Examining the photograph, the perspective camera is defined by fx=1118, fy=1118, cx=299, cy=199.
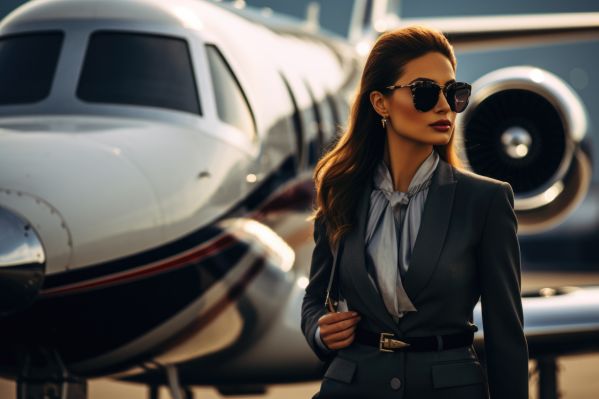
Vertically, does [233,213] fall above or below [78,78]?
below

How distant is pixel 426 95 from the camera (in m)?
2.64

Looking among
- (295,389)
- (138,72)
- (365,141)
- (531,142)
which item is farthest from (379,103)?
(295,389)

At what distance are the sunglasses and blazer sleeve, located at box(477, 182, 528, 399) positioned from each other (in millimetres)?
255

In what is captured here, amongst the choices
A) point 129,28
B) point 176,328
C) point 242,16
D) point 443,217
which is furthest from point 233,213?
point 443,217

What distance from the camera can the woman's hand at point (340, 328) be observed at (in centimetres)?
264

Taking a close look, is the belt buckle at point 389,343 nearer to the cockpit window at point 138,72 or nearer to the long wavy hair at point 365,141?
the long wavy hair at point 365,141

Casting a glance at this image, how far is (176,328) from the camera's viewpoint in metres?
5.14

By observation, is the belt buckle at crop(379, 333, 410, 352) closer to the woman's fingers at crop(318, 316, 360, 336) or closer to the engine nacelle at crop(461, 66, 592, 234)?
the woman's fingers at crop(318, 316, 360, 336)

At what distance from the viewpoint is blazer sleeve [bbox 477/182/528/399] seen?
8.42 feet

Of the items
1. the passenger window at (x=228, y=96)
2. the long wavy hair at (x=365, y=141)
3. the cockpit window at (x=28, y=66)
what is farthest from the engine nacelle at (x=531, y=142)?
the long wavy hair at (x=365, y=141)

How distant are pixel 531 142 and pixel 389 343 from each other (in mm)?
5979

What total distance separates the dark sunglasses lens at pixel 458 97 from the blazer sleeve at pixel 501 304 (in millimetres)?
243

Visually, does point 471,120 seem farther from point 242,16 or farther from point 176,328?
point 176,328

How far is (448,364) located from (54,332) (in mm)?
2317
